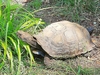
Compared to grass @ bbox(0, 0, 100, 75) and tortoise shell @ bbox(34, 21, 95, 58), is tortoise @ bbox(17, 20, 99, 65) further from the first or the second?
grass @ bbox(0, 0, 100, 75)

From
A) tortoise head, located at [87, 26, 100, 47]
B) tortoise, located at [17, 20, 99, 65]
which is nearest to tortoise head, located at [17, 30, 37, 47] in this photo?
tortoise, located at [17, 20, 99, 65]

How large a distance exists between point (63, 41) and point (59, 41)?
0.19 feet

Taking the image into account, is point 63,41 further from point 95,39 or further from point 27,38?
point 95,39

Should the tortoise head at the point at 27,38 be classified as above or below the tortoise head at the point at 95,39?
above

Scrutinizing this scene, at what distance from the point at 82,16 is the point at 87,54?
1.16 m

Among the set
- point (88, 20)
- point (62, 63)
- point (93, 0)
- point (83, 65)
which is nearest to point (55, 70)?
point (62, 63)

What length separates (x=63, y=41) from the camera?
12.9 feet

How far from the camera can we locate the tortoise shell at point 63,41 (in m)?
3.91

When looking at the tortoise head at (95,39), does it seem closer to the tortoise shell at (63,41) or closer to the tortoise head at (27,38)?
the tortoise shell at (63,41)

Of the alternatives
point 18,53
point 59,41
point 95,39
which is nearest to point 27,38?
point 18,53

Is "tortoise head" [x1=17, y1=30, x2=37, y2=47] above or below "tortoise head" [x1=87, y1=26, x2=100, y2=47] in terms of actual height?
above

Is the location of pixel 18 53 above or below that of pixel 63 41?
below

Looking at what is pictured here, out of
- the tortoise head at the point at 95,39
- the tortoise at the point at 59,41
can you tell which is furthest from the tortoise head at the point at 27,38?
the tortoise head at the point at 95,39

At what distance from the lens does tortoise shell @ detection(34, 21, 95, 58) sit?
391 centimetres
